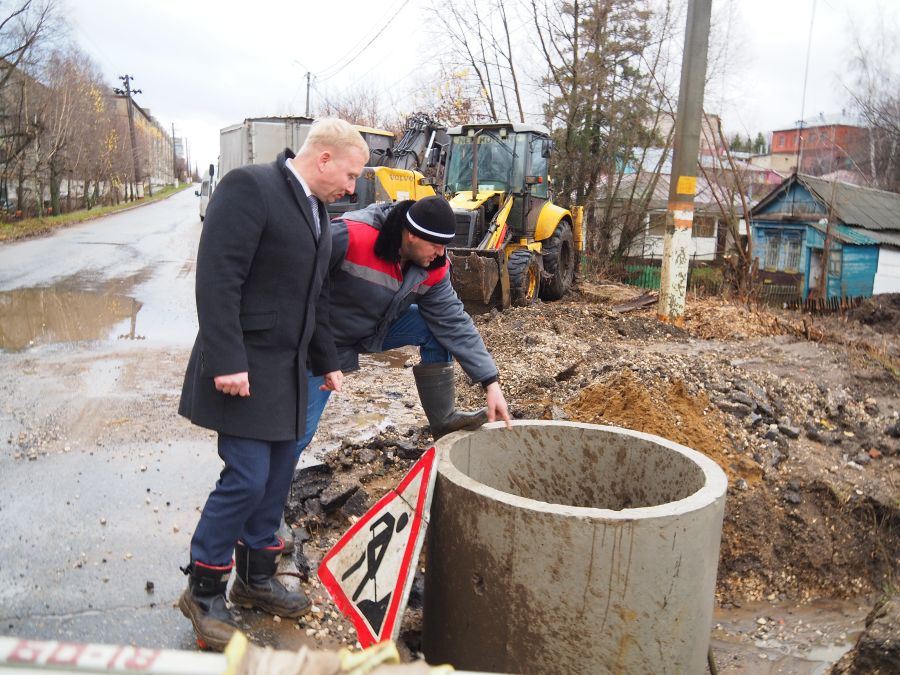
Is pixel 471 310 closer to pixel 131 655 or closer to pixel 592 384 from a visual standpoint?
pixel 592 384

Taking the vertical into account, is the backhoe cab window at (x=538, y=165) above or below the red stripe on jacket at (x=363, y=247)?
above

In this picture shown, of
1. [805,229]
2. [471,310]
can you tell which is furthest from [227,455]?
[805,229]

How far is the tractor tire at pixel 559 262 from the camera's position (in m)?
12.9

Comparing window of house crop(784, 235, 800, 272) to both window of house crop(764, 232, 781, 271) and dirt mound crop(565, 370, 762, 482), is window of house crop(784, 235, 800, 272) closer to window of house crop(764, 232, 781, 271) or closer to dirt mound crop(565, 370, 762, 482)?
window of house crop(764, 232, 781, 271)

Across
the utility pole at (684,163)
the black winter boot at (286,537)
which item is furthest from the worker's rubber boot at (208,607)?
the utility pole at (684,163)

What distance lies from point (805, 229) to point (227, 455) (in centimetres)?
2455

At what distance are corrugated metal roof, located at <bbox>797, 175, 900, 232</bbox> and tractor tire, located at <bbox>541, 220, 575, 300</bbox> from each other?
11642 mm

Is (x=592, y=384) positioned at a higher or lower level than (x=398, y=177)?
lower

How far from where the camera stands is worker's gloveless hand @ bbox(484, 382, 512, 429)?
3391 mm

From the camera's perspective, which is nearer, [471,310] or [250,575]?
[250,575]

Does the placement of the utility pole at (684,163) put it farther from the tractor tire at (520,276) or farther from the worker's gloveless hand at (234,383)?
the worker's gloveless hand at (234,383)

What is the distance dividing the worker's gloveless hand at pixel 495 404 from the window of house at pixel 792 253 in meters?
23.7

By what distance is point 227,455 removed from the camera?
268cm

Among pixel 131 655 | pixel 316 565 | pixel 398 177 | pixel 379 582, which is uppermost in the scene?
pixel 398 177
